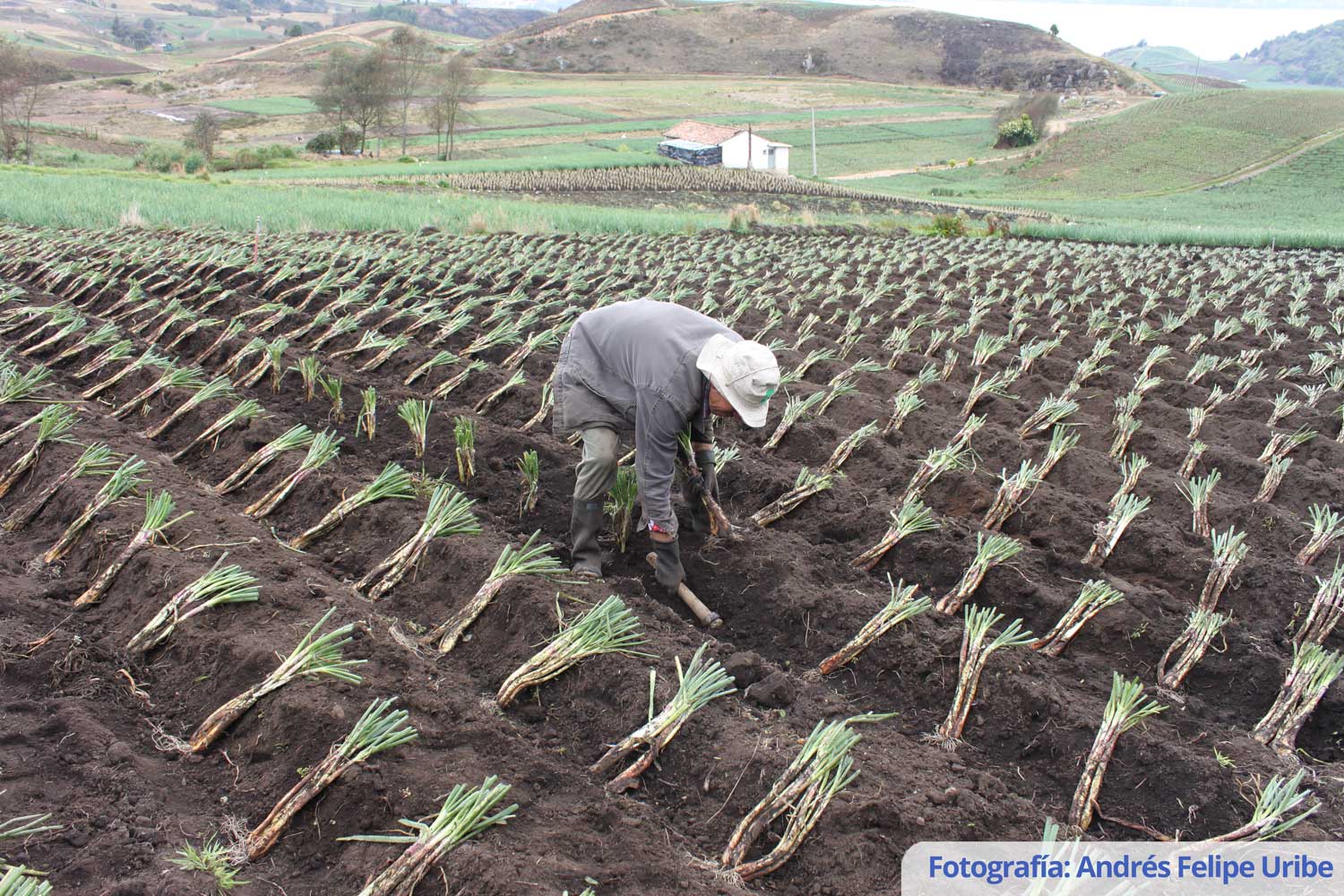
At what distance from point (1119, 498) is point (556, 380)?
3.21 m

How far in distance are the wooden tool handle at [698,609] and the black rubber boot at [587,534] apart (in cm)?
31

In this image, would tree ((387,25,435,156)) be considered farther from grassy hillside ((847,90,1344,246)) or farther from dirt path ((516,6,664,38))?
dirt path ((516,6,664,38))

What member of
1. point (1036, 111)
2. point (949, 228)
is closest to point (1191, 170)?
point (1036, 111)

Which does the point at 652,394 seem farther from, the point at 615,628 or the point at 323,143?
the point at 323,143

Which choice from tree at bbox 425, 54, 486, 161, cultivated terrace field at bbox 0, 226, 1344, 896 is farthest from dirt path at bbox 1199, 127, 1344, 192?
cultivated terrace field at bbox 0, 226, 1344, 896

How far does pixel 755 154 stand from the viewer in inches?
1767

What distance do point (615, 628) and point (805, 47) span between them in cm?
11420

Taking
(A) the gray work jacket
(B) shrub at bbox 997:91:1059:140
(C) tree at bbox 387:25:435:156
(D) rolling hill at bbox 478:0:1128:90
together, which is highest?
(D) rolling hill at bbox 478:0:1128:90

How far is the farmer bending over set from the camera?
3.52 m

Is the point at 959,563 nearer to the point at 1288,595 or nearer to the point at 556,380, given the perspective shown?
the point at 1288,595

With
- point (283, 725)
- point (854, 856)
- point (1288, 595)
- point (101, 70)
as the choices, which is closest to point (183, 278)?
point (283, 725)

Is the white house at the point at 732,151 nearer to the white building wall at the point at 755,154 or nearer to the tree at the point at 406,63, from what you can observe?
the white building wall at the point at 755,154

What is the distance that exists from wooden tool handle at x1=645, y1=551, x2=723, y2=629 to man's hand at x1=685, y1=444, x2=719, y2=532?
1.80 feet

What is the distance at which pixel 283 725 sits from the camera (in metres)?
2.92
